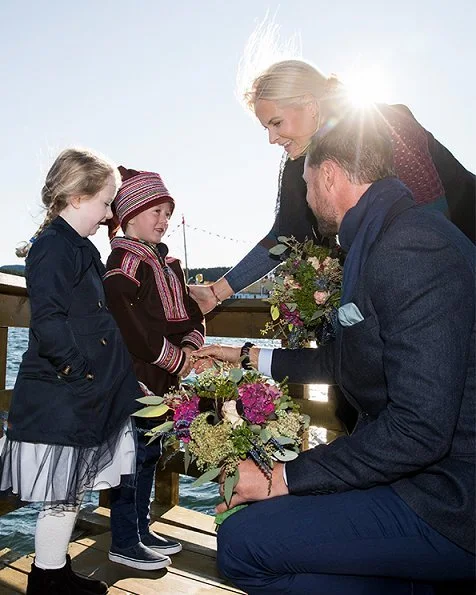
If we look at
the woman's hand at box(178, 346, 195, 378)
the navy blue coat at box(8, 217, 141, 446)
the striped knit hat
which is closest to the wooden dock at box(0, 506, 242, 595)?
the navy blue coat at box(8, 217, 141, 446)

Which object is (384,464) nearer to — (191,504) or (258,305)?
(258,305)

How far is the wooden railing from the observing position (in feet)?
10.5

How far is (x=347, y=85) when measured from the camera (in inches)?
105

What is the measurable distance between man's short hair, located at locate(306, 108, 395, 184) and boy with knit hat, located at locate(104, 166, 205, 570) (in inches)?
55.1

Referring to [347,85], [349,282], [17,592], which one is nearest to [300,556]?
[349,282]

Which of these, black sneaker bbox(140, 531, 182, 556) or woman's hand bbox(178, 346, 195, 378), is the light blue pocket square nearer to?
woman's hand bbox(178, 346, 195, 378)

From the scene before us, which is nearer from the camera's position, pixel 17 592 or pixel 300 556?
pixel 300 556

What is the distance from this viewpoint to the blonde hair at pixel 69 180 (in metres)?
2.75

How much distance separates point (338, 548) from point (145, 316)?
160 cm

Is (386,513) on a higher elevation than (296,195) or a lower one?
lower

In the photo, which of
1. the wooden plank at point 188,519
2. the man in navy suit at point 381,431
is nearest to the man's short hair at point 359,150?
the man in navy suit at point 381,431

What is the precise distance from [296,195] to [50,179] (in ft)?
3.70

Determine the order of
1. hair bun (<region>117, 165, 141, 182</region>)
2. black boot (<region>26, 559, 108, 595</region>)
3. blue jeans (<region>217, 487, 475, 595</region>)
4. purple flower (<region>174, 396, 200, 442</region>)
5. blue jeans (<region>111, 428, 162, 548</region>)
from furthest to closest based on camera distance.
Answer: hair bun (<region>117, 165, 141, 182</region>) < blue jeans (<region>111, 428, 162, 548</region>) < black boot (<region>26, 559, 108, 595</region>) < purple flower (<region>174, 396, 200, 442</region>) < blue jeans (<region>217, 487, 475, 595</region>)

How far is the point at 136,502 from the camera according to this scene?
3.23 m
